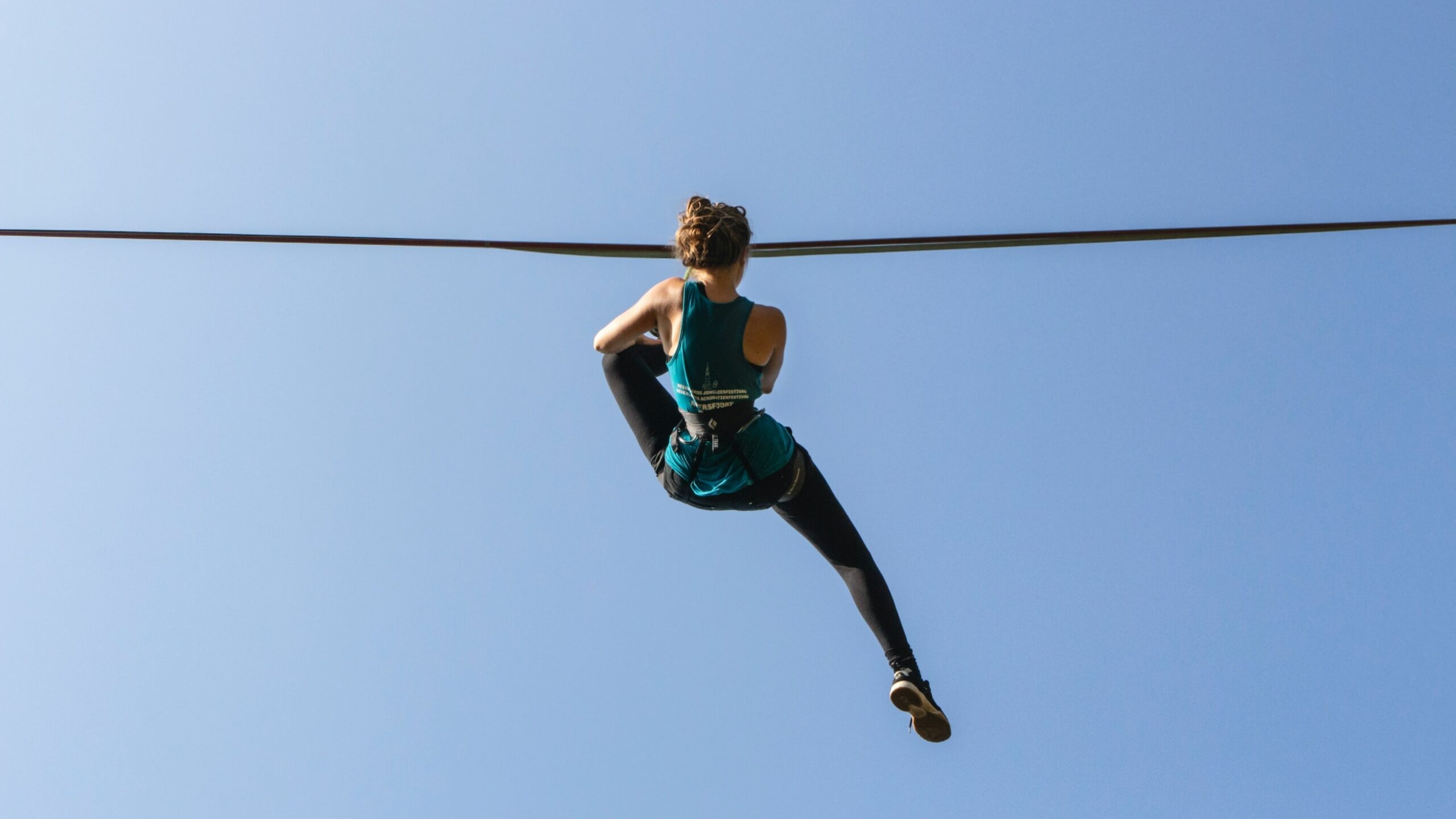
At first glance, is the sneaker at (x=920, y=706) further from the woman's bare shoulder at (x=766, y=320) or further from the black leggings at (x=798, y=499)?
the woman's bare shoulder at (x=766, y=320)

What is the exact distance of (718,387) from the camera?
5047 mm

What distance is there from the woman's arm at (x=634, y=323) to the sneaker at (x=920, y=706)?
1527 mm

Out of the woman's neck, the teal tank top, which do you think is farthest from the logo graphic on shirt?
the woman's neck

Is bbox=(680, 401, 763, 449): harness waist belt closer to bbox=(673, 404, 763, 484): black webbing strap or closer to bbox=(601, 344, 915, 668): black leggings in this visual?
bbox=(673, 404, 763, 484): black webbing strap

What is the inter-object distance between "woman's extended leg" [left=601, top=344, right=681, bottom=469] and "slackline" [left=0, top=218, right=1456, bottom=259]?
1.48 ft

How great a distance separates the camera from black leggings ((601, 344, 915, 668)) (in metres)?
5.36

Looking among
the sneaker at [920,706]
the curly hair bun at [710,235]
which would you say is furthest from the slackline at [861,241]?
the sneaker at [920,706]

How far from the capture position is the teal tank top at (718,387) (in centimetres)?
491

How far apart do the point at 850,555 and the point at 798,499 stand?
284mm

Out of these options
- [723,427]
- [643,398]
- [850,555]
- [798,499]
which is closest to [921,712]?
[850,555]

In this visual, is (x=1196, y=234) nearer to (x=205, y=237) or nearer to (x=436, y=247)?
(x=436, y=247)

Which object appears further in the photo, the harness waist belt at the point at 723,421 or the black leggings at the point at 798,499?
the black leggings at the point at 798,499

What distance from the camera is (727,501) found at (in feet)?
17.5

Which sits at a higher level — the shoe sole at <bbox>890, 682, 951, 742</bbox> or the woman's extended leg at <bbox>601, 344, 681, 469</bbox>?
the woman's extended leg at <bbox>601, 344, 681, 469</bbox>
